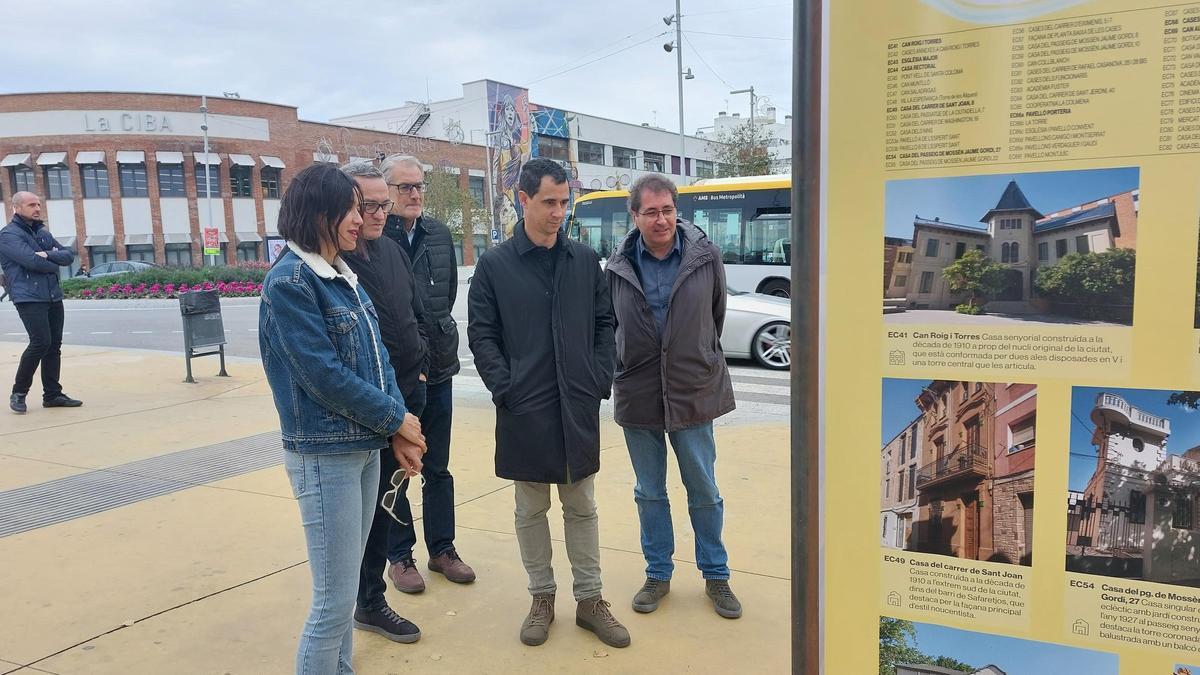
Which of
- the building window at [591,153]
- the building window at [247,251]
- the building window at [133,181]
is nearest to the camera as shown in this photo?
the building window at [133,181]

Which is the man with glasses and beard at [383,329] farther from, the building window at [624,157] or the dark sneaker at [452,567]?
the building window at [624,157]

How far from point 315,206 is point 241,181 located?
49250 mm

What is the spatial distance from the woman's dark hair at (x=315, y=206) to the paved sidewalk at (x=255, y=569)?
176 cm

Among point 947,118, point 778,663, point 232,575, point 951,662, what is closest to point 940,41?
point 947,118

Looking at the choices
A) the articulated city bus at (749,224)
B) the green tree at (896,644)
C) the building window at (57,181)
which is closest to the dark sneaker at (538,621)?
the green tree at (896,644)

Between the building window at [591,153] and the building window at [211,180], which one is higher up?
the building window at [591,153]

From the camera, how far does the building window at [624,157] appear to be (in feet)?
202

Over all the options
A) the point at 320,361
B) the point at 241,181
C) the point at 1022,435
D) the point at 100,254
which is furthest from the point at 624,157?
the point at 1022,435

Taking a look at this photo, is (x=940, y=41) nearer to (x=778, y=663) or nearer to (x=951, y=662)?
(x=951, y=662)

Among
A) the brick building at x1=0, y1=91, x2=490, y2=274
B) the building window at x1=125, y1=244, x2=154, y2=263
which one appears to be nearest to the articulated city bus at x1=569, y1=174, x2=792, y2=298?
the brick building at x1=0, y1=91, x2=490, y2=274

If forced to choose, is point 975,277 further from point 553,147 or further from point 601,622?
point 553,147

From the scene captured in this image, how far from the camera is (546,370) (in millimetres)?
3170

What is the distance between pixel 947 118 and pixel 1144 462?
2.53 feet

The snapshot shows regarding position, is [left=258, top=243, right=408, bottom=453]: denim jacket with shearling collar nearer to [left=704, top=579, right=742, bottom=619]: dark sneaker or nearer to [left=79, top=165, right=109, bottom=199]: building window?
[left=704, top=579, right=742, bottom=619]: dark sneaker
